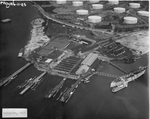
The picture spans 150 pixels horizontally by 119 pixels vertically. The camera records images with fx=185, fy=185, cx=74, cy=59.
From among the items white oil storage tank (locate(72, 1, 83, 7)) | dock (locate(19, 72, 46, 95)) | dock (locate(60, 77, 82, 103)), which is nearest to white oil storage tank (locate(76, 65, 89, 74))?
dock (locate(60, 77, 82, 103))

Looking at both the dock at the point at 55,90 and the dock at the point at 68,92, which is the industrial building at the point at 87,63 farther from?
the dock at the point at 55,90

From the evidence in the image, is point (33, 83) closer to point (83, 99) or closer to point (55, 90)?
point (55, 90)

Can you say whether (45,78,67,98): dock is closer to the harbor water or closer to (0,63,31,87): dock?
the harbor water

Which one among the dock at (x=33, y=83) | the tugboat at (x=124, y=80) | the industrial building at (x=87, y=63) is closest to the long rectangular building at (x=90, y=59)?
the industrial building at (x=87, y=63)

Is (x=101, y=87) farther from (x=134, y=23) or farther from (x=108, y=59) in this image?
(x=134, y=23)

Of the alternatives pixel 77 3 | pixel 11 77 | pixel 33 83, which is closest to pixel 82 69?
pixel 33 83

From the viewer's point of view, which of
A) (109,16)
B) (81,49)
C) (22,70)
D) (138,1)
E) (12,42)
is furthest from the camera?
(138,1)

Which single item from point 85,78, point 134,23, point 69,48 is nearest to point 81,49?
point 69,48

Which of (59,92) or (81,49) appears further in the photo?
(81,49)
